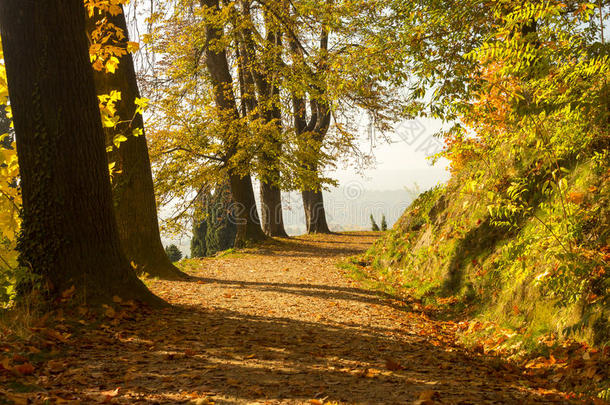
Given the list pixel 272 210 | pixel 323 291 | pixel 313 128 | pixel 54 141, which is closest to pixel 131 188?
pixel 54 141

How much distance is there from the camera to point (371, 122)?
21.0 metres

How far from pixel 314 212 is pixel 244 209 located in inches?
258

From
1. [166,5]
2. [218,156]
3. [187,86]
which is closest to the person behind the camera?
[166,5]

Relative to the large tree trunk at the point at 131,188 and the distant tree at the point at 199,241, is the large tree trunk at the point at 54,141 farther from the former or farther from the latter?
the distant tree at the point at 199,241

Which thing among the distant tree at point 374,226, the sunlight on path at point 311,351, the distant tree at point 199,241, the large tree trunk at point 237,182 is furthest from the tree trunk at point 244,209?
the distant tree at point 374,226

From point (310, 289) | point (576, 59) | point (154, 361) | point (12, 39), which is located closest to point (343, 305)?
point (310, 289)

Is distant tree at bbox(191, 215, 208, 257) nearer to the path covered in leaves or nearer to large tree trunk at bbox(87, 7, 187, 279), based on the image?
large tree trunk at bbox(87, 7, 187, 279)

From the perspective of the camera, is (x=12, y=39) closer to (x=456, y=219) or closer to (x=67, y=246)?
(x=67, y=246)

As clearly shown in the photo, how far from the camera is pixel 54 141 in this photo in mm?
5117

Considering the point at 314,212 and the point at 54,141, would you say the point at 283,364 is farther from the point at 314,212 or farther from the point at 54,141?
the point at 314,212

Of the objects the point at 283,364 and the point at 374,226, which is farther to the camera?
the point at 374,226

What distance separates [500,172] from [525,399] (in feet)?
14.7

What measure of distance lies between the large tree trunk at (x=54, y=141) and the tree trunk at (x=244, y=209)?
32.6ft

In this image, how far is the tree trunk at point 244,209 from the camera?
15337 mm
